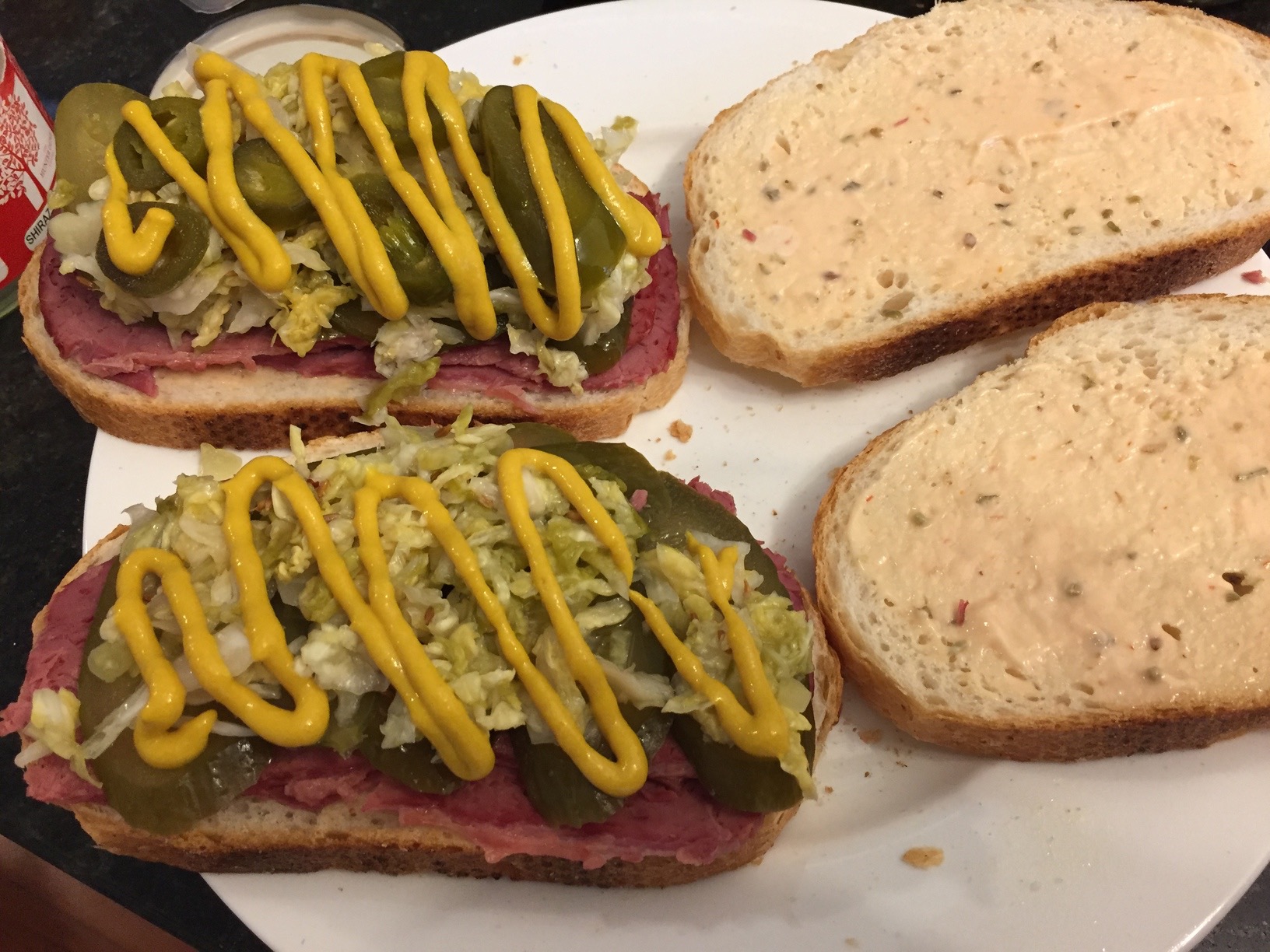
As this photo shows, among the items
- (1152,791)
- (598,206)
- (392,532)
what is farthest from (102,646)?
(1152,791)

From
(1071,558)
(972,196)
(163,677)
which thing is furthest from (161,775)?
(972,196)

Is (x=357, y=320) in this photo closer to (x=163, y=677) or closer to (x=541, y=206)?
(x=541, y=206)

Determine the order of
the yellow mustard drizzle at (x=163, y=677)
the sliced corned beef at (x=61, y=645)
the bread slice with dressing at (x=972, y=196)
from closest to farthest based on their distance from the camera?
1. the yellow mustard drizzle at (x=163, y=677)
2. the sliced corned beef at (x=61, y=645)
3. the bread slice with dressing at (x=972, y=196)

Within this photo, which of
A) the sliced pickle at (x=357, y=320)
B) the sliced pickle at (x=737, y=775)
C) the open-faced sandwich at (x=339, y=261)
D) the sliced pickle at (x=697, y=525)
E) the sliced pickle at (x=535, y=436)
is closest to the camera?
the sliced pickle at (x=737, y=775)

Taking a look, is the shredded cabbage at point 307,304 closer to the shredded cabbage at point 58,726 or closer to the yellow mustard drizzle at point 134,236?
the yellow mustard drizzle at point 134,236

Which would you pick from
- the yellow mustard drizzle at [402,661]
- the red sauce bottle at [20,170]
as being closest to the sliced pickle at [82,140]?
the red sauce bottle at [20,170]

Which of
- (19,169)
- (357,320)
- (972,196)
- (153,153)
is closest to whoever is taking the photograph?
(153,153)

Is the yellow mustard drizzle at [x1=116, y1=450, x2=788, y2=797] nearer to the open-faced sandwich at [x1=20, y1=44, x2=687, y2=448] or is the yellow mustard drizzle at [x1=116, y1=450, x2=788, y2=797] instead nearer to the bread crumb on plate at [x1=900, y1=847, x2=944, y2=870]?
the bread crumb on plate at [x1=900, y1=847, x2=944, y2=870]

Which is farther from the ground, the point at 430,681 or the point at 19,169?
the point at 19,169

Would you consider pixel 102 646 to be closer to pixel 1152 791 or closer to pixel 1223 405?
pixel 1152 791
